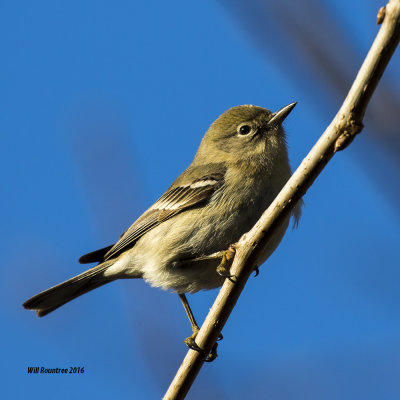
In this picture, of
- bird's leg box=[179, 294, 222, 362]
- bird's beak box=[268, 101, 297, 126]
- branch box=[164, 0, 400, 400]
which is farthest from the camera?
bird's beak box=[268, 101, 297, 126]

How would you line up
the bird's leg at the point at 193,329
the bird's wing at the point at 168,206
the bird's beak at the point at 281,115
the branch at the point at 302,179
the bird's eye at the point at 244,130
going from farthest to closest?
1. the bird's eye at the point at 244,130
2. the bird's beak at the point at 281,115
3. the bird's wing at the point at 168,206
4. the bird's leg at the point at 193,329
5. the branch at the point at 302,179

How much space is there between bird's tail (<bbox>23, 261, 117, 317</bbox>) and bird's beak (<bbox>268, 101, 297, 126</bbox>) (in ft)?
7.20

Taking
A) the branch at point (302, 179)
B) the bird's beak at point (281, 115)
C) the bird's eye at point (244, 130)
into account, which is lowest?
the branch at point (302, 179)

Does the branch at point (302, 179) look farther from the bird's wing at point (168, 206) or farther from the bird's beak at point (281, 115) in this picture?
the bird's beak at point (281, 115)

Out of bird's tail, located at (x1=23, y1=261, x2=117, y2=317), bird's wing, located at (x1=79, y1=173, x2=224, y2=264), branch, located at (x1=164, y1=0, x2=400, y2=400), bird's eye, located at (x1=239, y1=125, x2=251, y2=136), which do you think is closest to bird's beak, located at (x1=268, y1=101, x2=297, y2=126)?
bird's eye, located at (x1=239, y1=125, x2=251, y2=136)

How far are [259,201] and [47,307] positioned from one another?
248 centimetres

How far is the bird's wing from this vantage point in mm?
5442

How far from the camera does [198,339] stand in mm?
3633

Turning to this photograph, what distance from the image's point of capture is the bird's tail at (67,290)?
595 centimetres

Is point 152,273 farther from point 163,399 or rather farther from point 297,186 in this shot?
point 297,186

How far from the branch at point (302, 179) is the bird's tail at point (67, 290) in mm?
2526

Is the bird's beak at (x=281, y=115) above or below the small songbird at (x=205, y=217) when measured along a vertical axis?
above

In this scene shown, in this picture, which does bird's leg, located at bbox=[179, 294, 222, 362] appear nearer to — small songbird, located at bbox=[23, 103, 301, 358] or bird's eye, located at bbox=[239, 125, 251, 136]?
small songbird, located at bbox=[23, 103, 301, 358]

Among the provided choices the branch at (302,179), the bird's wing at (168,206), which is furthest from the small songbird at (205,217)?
the branch at (302,179)
